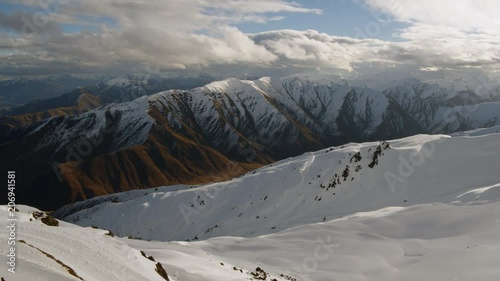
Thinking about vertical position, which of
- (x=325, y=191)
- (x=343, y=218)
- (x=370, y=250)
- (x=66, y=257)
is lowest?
(x=325, y=191)

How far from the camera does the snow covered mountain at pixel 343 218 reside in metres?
41.8

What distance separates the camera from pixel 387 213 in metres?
65.2

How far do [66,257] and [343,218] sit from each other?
186ft

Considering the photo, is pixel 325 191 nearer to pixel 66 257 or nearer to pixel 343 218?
pixel 343 218

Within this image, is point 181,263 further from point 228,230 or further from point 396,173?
point 396,173

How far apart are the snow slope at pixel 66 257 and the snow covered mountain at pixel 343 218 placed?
5.47m

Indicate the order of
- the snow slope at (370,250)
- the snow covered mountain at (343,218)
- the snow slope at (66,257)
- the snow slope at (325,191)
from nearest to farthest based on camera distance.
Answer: the snow slope at (66,257) → the snow slope at (370,250) → the snow covered mountain at (343,218) → the snow slope at (325,191)

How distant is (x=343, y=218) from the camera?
70.5 meters

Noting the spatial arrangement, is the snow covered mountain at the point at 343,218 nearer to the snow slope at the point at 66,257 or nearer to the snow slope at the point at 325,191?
the snow slope at the point at 325,191

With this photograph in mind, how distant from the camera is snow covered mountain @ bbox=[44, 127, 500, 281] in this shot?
137 ft

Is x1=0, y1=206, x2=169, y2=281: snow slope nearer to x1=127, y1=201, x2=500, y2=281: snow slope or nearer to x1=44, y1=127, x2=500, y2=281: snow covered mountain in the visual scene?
x1=44, y1=127, x2=500, y2=281: snow covered mountain

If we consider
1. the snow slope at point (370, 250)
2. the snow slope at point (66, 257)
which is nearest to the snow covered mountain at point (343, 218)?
the snow slope at point (370, 250)

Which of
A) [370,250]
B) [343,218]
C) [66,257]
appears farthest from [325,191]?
[66,257]

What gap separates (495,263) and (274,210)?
2638 inches
